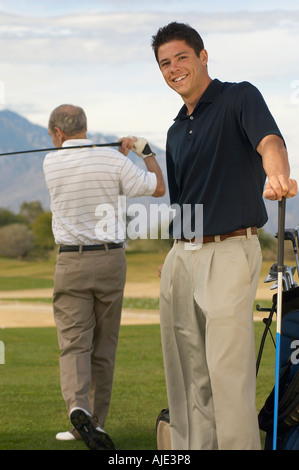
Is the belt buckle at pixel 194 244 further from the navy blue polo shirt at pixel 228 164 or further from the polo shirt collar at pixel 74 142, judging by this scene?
the polo shirt collar at pixel 74 142

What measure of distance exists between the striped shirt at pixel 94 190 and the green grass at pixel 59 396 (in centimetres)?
121

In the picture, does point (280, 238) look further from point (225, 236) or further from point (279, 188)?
point (279, 188)

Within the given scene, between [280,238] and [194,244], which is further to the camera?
[194,244]

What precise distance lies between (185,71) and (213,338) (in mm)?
1094

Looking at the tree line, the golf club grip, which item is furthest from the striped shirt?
the tree line

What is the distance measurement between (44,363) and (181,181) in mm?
6361

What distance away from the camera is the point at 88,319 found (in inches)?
189

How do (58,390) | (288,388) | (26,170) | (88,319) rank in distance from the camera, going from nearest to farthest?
(288,388) → (88,319) → (58,390) → (26,170)

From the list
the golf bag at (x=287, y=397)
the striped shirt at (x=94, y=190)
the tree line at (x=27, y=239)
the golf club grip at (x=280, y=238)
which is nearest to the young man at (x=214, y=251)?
the golf club grip at (x=280, y=238)

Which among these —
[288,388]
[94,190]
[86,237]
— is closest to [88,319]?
[86,237]

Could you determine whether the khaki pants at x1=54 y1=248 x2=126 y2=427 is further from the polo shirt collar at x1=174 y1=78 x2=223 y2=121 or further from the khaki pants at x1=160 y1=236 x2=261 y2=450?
the polo shirt collar at x1=174 y1=78 x2=223 y2=121

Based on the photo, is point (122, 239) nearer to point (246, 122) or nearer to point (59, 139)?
point (59, 139)

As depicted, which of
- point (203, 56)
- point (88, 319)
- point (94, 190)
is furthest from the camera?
point (88, 319)
